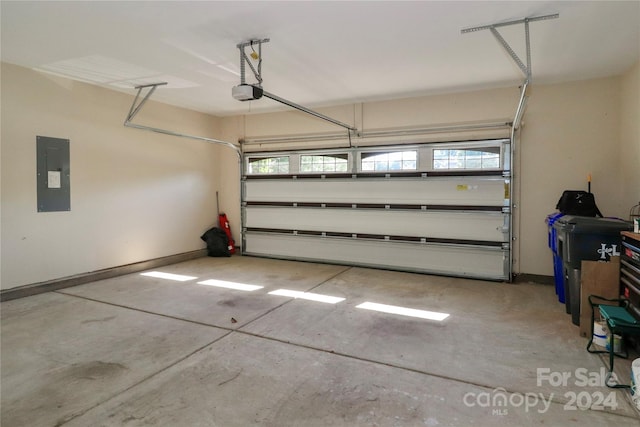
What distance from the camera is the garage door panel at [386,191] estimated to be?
17.0 ft

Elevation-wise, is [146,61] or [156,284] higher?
[146,61]

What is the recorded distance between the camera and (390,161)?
228 inches

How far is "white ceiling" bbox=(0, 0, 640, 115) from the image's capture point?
2.86 meters

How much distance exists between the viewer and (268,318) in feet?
11.8

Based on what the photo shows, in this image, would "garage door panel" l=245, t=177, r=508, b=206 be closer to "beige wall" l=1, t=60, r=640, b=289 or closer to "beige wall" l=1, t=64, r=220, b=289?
"beige wall" l=1, t=60, r=640, b=289

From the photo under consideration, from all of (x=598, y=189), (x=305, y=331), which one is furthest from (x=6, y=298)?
(x=598, y=189)

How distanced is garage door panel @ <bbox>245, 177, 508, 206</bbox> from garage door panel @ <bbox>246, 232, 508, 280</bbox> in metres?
0.69

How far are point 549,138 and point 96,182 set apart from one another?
→ 6307mm

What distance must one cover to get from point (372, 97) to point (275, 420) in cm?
479

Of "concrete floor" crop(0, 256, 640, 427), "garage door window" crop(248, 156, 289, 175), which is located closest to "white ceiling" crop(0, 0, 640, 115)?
"garage door window" crop(248, 156, 289, 175)

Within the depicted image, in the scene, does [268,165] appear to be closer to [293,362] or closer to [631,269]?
[293,362]

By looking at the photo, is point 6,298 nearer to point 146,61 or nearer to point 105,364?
point 105,364

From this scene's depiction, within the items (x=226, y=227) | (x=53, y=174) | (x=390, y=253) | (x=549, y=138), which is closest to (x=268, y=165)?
(x=226, y=227)

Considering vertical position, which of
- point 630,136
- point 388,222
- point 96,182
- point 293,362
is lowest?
point 293,362
